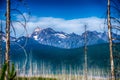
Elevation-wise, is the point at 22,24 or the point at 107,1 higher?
the point at 107,1

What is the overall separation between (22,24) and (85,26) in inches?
1695

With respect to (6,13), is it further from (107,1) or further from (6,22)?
(107,1)

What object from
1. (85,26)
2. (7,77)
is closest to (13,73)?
(7,77)

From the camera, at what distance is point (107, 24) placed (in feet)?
69.0

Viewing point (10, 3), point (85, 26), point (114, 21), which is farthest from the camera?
point (85, 26)

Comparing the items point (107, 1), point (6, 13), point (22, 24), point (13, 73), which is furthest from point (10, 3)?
point (107, 1)

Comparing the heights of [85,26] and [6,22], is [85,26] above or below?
above

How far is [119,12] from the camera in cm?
1956

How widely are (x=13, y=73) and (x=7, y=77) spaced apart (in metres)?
0.36

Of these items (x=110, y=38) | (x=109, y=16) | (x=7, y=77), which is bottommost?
(x=7, y=77)

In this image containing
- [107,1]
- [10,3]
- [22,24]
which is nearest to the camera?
[22,24]

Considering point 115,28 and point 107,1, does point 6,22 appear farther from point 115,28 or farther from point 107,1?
point 107,1

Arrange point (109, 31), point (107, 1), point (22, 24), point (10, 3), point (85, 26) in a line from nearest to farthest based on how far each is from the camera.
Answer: point (22, 24) → point (10, 3) → point (109, 31) → point (107, 1) → point (85, 26)

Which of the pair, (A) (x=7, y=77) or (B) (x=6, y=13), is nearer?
(A) (x=7, y=77)
